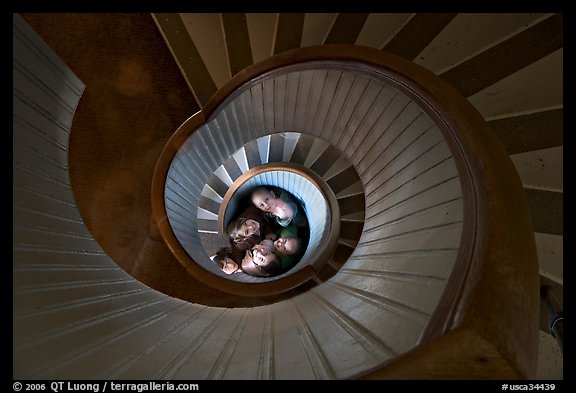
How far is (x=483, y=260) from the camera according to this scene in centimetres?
89

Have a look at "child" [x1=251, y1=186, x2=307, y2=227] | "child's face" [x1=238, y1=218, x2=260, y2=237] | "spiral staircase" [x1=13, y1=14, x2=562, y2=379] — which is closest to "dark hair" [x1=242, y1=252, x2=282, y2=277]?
"child's face" [x1=238, y1=218, x2=260, y2=237]

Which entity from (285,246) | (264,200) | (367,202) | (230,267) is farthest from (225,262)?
(367,202)

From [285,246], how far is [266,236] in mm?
296

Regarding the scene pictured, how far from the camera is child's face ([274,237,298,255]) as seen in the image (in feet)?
14.3

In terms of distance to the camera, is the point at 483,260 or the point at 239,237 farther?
the point at 239,237

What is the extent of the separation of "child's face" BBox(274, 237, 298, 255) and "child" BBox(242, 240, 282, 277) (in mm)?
70

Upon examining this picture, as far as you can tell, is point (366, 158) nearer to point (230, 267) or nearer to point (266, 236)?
point (266, 236)

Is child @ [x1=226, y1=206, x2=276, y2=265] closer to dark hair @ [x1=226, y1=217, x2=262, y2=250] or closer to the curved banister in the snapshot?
dark hair @ [x1=226, y1=217, x2=262, y2=250]

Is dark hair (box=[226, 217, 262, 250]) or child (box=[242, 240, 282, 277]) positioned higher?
dark hair (box=[226, 217, 262, 250])

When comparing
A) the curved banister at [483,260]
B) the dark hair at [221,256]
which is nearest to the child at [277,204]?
the dark hair at [221,256]

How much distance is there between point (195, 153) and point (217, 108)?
23.1 inches

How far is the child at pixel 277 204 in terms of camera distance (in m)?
4.45

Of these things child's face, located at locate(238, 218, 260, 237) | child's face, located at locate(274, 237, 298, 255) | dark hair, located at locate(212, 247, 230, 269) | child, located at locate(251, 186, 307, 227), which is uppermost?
child, located at locate(251, 186, 307, 227)
